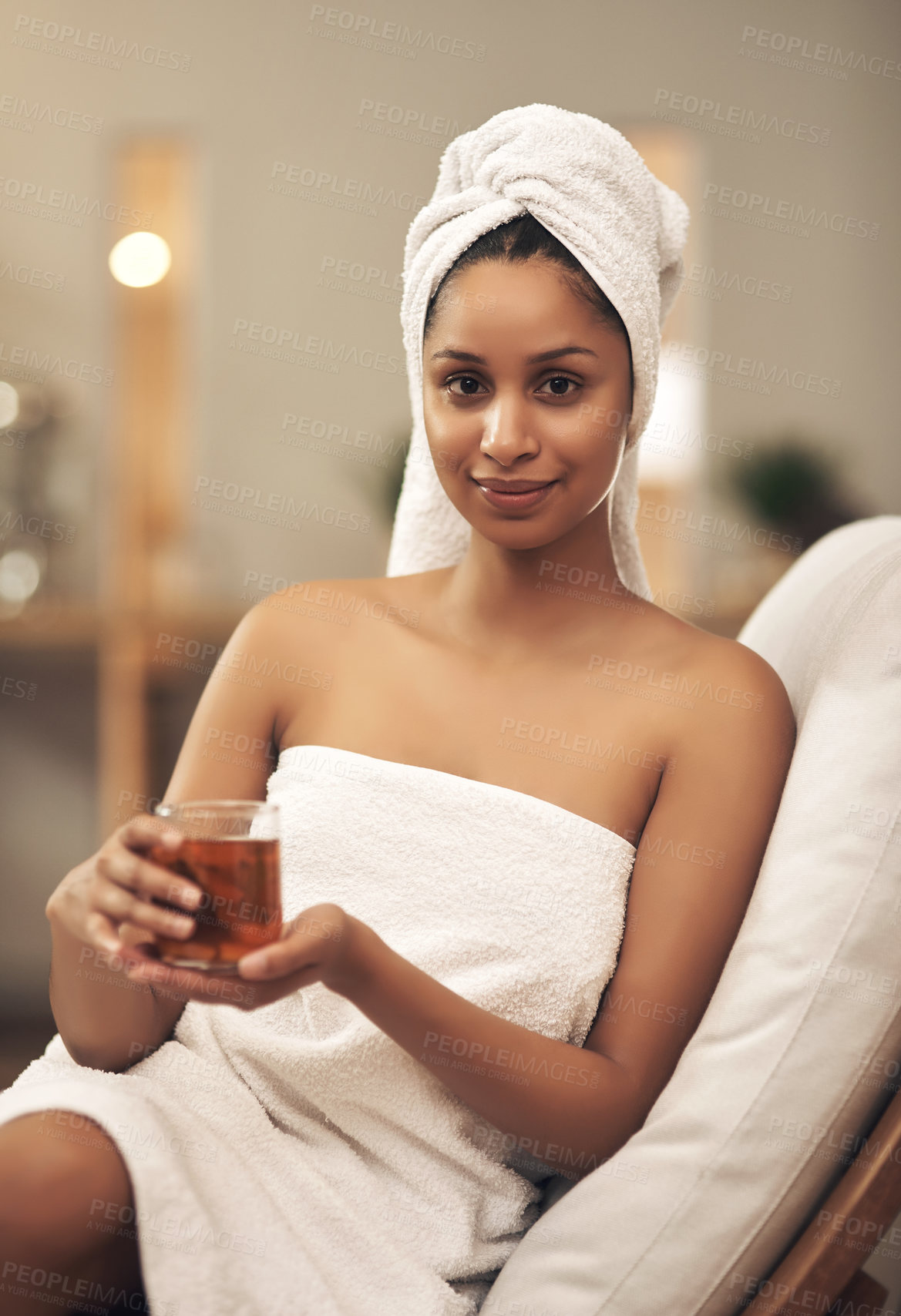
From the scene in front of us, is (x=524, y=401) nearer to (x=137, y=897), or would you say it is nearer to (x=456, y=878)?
→ (x=456, y=878)

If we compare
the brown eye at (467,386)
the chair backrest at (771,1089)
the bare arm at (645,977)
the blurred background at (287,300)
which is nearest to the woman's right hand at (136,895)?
the bare arm at (645,977)

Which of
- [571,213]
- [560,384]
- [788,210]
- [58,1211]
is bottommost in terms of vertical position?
[58,1211]

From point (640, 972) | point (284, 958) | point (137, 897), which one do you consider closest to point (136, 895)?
point (137, 897)

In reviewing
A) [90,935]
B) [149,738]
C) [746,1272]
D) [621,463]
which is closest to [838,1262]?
[746,1272]

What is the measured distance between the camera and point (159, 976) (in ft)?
2.52

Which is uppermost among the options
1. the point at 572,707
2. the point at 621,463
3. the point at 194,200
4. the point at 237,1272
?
the point at 194,200

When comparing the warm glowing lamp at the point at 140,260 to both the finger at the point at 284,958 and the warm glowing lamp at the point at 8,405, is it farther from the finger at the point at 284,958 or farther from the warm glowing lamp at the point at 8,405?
the finger at the point at 284,958

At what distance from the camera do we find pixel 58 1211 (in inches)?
30.0

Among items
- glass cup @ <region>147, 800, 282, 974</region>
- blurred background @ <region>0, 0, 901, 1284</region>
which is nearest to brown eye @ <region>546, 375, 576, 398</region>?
glass cup @ <region>147, 800, 282, 974</region>

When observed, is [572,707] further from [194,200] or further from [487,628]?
[194,200]

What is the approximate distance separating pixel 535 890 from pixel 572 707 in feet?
0.63

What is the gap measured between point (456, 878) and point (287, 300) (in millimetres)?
2449

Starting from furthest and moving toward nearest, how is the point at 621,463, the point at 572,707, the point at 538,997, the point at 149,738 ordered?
the point at 149,738 → the point at 621,463 → the point at 572,707 → the point at 538,997

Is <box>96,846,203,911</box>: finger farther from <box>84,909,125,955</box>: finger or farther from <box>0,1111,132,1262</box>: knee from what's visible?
<box>0,1111,132,1262</box>: knee
